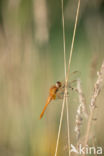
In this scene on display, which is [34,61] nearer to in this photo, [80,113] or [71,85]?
[71,85]

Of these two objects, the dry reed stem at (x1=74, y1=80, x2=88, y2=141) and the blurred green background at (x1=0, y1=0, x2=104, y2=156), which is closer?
the dry reed stem at (x1=74, y1=80, x2=88, y2=141)

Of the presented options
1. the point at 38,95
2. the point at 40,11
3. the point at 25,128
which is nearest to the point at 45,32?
the point at 40,11

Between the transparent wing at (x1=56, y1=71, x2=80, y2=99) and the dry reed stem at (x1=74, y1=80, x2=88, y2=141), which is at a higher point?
the transparent wing at (x1=56, y1=71, x2=80, y2=99)

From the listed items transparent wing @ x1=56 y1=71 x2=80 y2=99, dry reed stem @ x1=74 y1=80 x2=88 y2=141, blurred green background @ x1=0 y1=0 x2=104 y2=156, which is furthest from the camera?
blurred green background @ x1=0 y1=0 x2=104 y2=156

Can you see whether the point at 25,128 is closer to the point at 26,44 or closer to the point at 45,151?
the point at 45,151

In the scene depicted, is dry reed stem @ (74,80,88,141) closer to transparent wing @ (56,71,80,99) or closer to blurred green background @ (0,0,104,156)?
transparent wing @ (56,71,80,99)

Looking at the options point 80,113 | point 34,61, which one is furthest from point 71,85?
point 34,61

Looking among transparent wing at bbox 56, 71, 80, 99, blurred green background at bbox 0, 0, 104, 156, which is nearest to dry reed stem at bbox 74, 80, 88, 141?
transparent wing at bbox 56, 71, 80, 99

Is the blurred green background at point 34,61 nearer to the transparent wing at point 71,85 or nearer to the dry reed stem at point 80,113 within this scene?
the transparent wing at point 71,85

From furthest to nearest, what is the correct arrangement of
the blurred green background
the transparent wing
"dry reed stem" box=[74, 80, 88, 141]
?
the blurred green background < the transparent wing < "dry reed stem" box=[74, 80, 88, 141]

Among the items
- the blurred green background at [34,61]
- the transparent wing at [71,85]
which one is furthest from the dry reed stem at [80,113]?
the blurred green background at [34,61]
